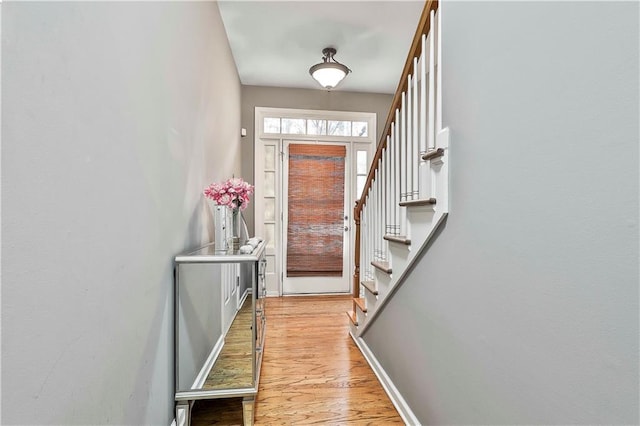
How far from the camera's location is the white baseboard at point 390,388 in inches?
64.1

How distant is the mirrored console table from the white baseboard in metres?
0.80

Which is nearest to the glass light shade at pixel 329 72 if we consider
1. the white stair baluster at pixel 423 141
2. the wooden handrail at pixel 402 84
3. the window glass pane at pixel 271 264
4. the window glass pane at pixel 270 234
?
the wooden handrail at pixel 402 84

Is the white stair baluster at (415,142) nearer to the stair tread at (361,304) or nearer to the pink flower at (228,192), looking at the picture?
the pink flower at (228,192)

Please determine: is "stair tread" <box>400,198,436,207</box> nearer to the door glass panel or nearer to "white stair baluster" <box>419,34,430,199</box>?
"white stair baluster" <box>419,34,430,199</box>

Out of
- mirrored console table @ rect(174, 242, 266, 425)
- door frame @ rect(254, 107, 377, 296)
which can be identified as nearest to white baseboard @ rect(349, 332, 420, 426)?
mirrored console table @ rect(174, 242, 266, 425)

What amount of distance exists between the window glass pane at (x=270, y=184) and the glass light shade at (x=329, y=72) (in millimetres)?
1466

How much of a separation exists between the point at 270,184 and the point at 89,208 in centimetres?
338

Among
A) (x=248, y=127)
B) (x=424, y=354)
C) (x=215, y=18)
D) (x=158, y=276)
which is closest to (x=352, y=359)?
(x=424, y=354)

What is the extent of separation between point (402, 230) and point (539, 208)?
43.0 inches

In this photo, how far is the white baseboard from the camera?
1.63 metres

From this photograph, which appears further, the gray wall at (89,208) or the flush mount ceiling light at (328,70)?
the flush mount ceiling light at (328,70)

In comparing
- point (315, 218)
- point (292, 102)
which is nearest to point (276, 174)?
point (315, 218)

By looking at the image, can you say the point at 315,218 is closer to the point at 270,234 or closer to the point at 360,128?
the point at 270,234

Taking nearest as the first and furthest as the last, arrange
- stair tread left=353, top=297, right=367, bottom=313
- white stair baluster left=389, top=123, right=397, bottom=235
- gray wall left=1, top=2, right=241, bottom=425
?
gray wall left=1, top=2, right=241, bottom=425 < white stair baluster left=389, top=123, right=397, bottom=235 < stair tread left=353, top=297, right=367, bottom=313
